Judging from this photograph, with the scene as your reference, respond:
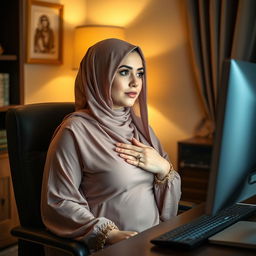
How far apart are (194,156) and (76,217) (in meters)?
2.05

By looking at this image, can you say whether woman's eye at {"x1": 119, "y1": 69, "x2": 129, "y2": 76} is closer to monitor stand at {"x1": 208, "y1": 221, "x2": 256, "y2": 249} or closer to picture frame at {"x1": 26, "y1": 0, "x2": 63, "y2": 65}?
monitor stand at {"x1": 208, "y1": 221, "x2": 256, "y2": 249}

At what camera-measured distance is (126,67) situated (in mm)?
2258

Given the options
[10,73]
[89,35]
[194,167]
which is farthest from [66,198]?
[89,35]

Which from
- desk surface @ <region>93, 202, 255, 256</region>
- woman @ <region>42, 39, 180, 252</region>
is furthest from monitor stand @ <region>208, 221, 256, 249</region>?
woman @ <region>42, 39, 180, 252</region>

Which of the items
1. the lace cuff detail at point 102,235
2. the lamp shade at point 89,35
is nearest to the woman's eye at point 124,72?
the lace cuff detail at point 102,235

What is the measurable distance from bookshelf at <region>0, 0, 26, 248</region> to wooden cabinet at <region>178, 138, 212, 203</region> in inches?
47.6

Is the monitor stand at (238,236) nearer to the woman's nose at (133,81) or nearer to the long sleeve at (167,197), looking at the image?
the long sleeve at (167,197)

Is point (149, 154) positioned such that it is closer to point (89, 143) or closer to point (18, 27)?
point (89, 143)

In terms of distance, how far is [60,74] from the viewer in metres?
4.42

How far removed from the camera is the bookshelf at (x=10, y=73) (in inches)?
138

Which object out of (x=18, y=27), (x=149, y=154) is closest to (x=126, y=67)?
(x=149, y=154)

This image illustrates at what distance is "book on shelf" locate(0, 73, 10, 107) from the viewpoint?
3516 millimetres

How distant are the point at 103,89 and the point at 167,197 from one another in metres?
0.51

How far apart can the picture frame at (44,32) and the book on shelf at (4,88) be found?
1.79 feet
